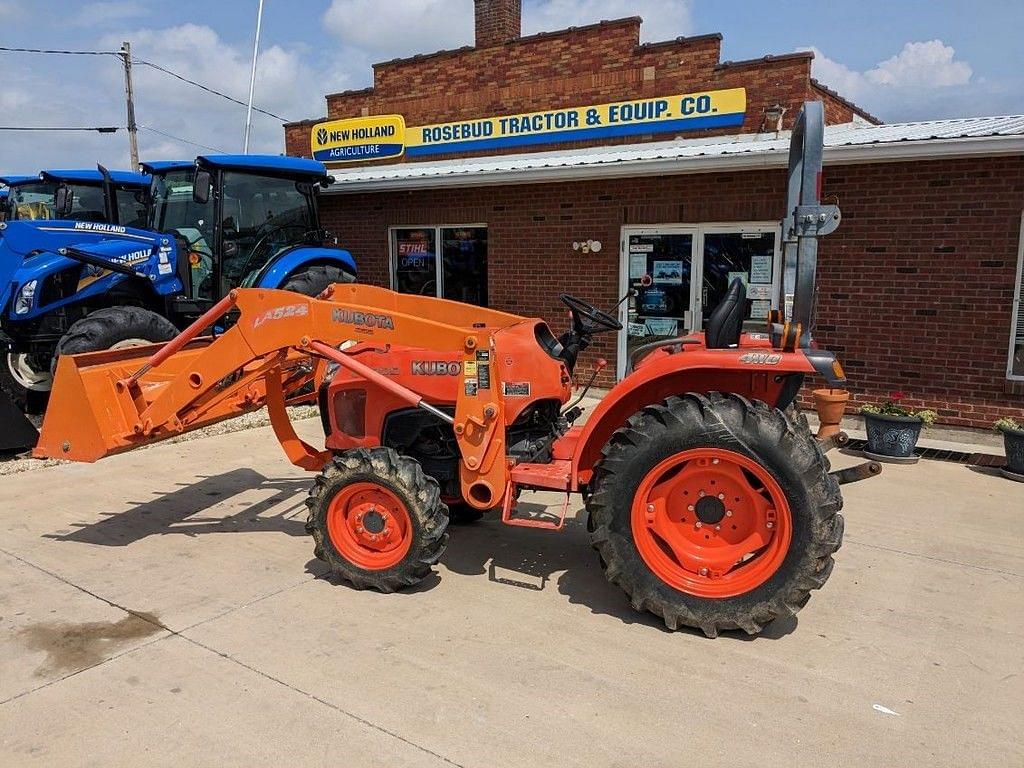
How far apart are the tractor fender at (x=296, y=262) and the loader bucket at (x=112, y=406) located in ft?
12.7

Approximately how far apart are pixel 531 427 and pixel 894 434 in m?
3.89

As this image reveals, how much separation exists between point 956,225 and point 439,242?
6.30 m

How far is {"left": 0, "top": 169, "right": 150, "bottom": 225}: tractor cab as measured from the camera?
410 inches

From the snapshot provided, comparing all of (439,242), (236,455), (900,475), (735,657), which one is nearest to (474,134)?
(439,242)

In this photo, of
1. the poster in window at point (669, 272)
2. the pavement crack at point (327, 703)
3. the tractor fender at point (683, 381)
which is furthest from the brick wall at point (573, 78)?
the pavement crack at point (327, 703)

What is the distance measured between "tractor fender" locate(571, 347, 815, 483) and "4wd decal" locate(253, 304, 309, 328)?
159 centimetres

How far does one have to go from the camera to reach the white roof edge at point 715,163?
6.60m

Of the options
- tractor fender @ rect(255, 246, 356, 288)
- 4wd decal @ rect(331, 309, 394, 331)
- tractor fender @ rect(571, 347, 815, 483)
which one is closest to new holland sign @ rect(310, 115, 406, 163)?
tractor fender @ rect(255, 246, 356, 288)

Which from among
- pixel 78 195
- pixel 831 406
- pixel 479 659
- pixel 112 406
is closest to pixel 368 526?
pixel 479 659

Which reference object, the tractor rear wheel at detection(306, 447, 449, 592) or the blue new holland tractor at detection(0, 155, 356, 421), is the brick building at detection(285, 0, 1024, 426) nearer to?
the tractor rear wheel at detection(306, 447, 449, 592)

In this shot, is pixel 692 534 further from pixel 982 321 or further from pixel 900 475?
pixel 982 321

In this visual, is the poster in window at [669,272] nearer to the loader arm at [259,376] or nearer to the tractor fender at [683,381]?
the loader arm at [259,376]

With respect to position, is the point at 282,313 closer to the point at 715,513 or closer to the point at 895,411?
the point at 715,513

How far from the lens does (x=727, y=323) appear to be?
3.67 metres
